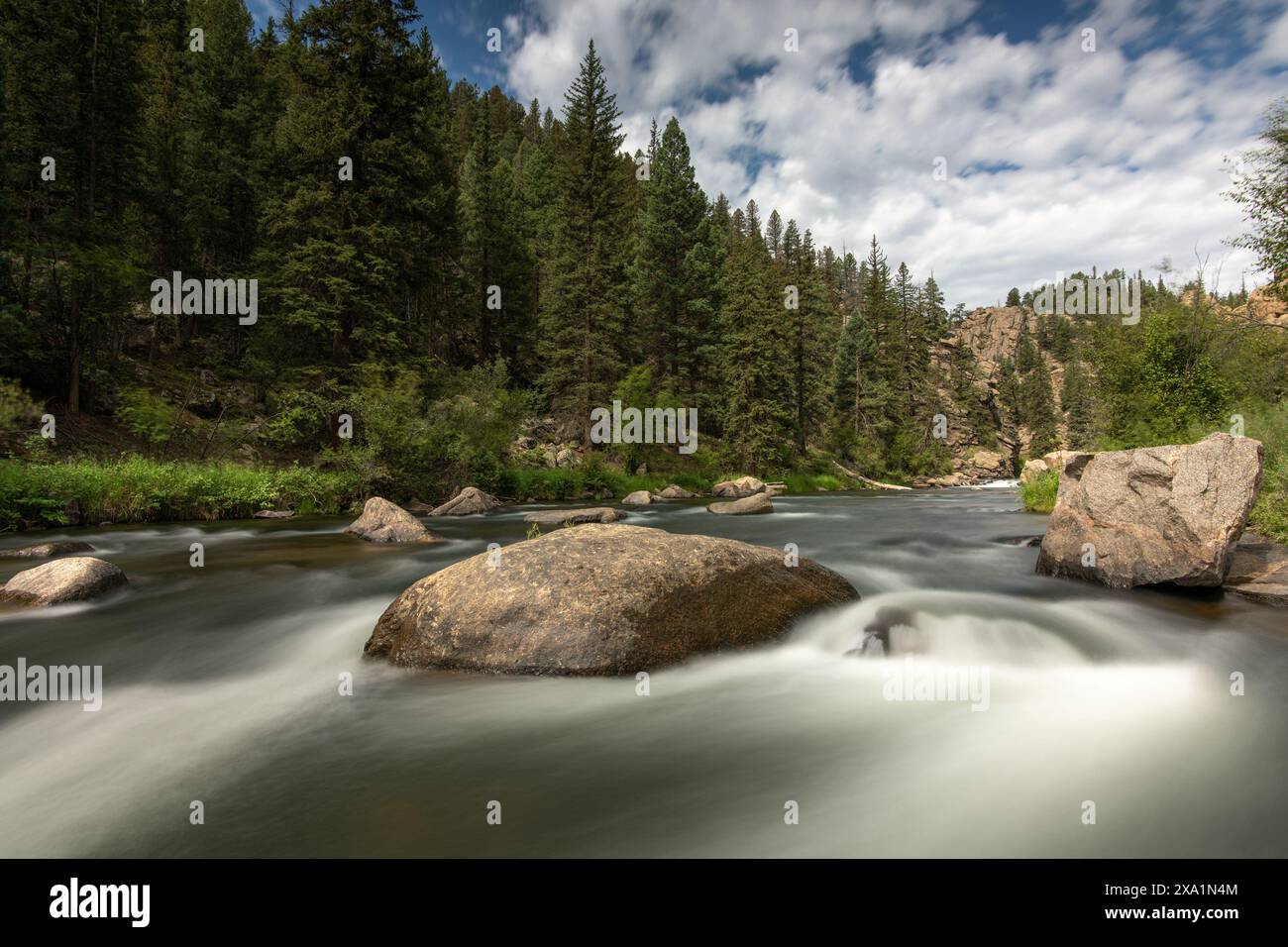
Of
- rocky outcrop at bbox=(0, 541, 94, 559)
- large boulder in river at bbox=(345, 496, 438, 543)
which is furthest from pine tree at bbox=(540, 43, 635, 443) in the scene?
rocky outcrop at bbox=(0, 541, 94, 559)

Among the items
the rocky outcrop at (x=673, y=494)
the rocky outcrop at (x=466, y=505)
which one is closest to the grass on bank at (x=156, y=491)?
the rocky outcrop at (x=466, y=505)

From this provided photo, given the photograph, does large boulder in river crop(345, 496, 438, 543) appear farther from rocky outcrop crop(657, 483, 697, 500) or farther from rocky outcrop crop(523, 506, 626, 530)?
rocky outcrop crop(657, 483, 697, 500)

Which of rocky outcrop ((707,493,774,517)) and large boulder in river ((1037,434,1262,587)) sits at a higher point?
large boulder in river ((1037,434,1262,587))

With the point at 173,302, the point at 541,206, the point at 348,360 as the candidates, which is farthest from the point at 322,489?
the point at 541,206

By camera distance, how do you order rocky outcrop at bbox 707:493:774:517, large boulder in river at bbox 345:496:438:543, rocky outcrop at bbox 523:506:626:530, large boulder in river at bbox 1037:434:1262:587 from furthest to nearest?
1. rocky outcrop at bbox 707:493:774:517
2. rocky outcrop at bbox 523:506:626:530
3. large boulder in river at bbox 345:496:438:543
4. large boulder in river at bbox 1037:434:1262:587

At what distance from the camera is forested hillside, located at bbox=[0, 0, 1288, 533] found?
20172 mm

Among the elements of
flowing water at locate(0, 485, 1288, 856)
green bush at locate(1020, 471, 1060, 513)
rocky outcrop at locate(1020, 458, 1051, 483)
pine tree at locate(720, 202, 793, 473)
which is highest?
pine tree at locate(720, 202, 793, 473)

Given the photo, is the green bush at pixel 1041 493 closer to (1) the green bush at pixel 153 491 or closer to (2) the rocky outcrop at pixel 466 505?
(2) the rocky outcrop at pixel 466 505

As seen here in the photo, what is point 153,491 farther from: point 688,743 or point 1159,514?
point 1159,514

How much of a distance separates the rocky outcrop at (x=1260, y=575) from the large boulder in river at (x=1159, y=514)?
308 mm

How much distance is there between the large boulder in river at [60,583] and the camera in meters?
7.04

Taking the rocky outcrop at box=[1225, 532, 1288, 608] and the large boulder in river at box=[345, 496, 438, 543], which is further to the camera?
the large boulder in river at box=[345, 496, 438, 543]

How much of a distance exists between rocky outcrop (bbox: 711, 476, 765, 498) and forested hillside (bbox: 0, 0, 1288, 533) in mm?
3211
